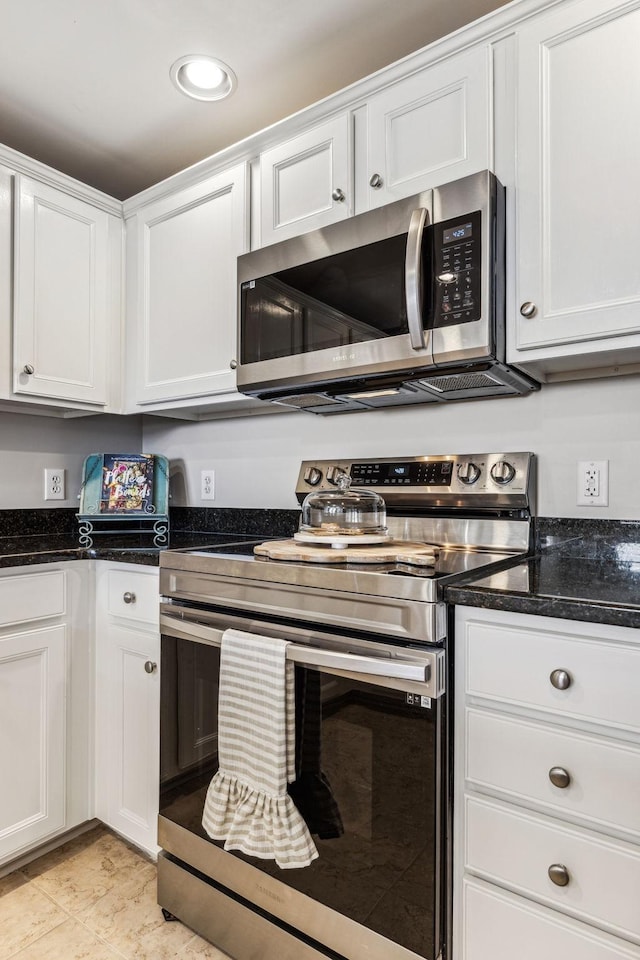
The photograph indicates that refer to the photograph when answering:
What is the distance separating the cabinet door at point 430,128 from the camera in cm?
136

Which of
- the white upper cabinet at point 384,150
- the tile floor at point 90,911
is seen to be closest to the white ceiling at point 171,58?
the white upper cabinet at point 384,150

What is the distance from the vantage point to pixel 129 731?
5.47 ft

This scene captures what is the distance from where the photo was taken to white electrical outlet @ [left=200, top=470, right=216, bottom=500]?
90.5 inches

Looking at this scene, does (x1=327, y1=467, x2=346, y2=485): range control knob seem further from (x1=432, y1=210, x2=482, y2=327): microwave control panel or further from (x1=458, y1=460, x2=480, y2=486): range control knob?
(x1=432, y1=210, x2=482, y2=327): microwave control panel

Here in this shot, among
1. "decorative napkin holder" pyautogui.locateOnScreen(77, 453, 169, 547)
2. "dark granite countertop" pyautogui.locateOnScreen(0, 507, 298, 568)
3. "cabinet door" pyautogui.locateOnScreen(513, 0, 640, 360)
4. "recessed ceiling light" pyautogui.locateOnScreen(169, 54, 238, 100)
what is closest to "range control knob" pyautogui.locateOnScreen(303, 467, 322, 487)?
"dark granite countertop" pyautogui.locateOnScreen(0, 507, 298, 568)

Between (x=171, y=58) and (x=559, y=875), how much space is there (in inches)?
83.2

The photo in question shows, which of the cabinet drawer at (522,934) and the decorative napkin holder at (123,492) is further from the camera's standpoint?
the decorative napkin holder at (123,492)

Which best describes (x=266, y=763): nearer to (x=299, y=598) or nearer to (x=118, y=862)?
(x=299, y=598)

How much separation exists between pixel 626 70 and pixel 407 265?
22.2 inches

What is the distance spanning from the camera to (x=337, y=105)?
1579 mm

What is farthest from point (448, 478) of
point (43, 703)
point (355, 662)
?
point (43, 703)

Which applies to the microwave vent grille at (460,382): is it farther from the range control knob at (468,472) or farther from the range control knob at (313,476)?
the range control knob at (313,476)

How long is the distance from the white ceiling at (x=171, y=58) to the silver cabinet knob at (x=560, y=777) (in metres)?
1.76

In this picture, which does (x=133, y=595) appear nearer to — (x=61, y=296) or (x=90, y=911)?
(x=90, y=911)
